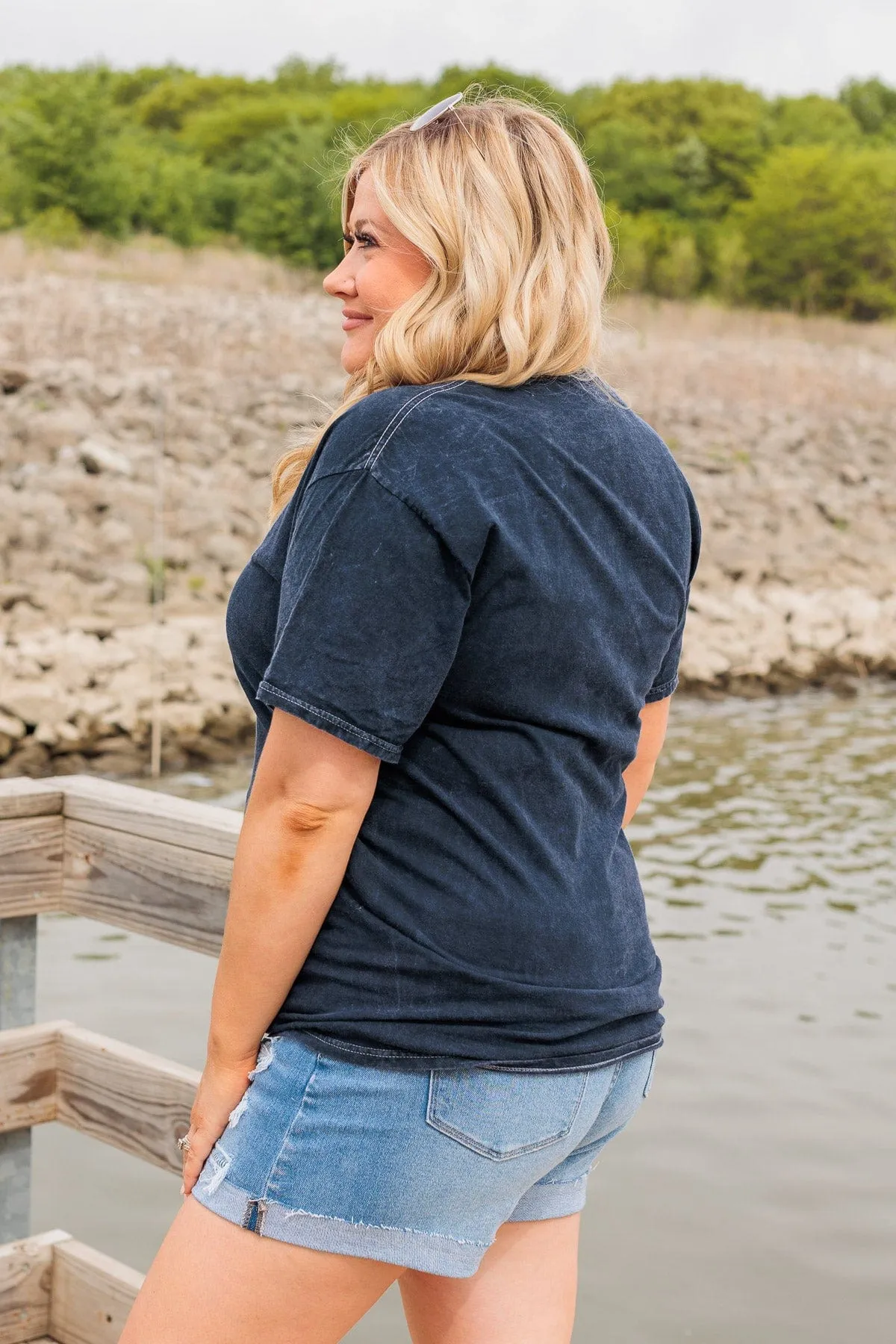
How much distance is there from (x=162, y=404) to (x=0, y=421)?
190cm

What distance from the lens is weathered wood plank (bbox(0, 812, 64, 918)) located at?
2.04 metres

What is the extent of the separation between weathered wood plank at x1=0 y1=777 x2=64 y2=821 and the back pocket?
3.35ft

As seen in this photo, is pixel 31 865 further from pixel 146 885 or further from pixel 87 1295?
pixel 87 1295

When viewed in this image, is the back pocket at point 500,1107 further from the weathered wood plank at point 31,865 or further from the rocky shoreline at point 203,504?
the rocky shoreline at point 203,504

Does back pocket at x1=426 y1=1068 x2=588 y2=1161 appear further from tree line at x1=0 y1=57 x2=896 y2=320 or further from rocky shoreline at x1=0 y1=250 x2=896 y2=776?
rocky shoreline at x1=0 y1=250 x2=896 y2=776

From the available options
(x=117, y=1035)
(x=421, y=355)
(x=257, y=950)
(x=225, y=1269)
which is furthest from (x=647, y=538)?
(x=117, y=1035)

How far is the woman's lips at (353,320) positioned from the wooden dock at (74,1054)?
75 cm

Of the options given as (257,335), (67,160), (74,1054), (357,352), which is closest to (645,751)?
(357,352)

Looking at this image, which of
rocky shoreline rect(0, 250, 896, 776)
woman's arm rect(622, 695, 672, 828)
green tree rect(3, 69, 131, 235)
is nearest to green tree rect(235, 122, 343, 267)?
green tree rect(3, 69, 131, 235)

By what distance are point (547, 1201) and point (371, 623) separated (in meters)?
0.64

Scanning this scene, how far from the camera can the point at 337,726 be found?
3.86ft

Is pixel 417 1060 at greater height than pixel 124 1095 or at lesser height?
greater

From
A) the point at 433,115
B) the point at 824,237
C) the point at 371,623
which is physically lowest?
the point at 371,623

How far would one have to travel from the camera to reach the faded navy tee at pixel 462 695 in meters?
1.17
